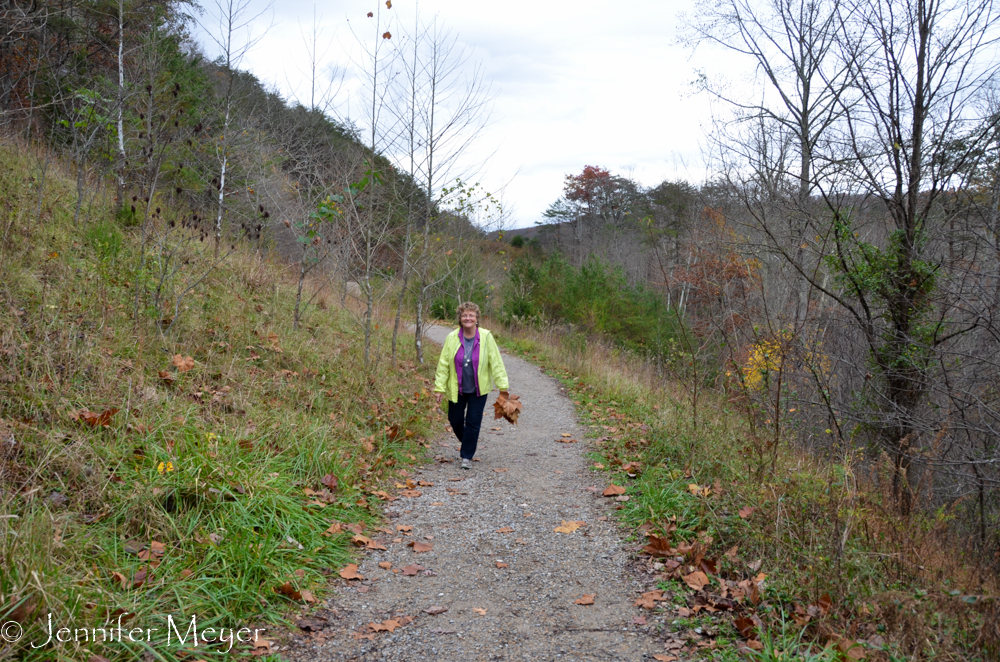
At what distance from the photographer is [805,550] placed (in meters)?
3.63

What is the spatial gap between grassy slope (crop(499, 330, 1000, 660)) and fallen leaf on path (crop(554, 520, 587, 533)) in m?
0.38

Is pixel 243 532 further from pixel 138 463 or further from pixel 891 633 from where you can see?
pixel 891 633

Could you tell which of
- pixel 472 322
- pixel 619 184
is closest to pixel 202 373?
pixel 472 322

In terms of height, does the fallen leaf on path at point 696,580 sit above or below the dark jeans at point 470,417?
below

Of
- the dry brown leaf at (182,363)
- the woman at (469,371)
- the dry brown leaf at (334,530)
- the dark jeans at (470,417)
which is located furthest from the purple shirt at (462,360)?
the dry brown leaf at (182,363)

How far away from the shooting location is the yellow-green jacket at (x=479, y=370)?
6289mm

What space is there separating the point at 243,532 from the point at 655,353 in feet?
52.6

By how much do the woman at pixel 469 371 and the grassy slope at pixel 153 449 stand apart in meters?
0.77

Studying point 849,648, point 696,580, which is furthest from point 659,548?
point 849,648

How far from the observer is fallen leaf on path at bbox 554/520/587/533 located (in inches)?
183

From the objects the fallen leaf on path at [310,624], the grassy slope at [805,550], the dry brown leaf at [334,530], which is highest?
the grassy slope at [805,550]

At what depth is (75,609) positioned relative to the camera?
2.62 m

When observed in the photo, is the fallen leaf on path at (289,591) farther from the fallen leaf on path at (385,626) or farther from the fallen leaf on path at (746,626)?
the fallen leaf on path at (746,626)

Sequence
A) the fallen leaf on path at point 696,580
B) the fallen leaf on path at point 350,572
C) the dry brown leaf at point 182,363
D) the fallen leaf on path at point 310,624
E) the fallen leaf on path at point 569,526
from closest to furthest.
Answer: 1. the fallen leaf on path at point 310,624
2. the fallen leaf on path at point 696,580
3. the fallen leaf on path at point 350,572
4. the fallen leaf on path at point 569,526
5. the dry brown leaf at point 182,363
